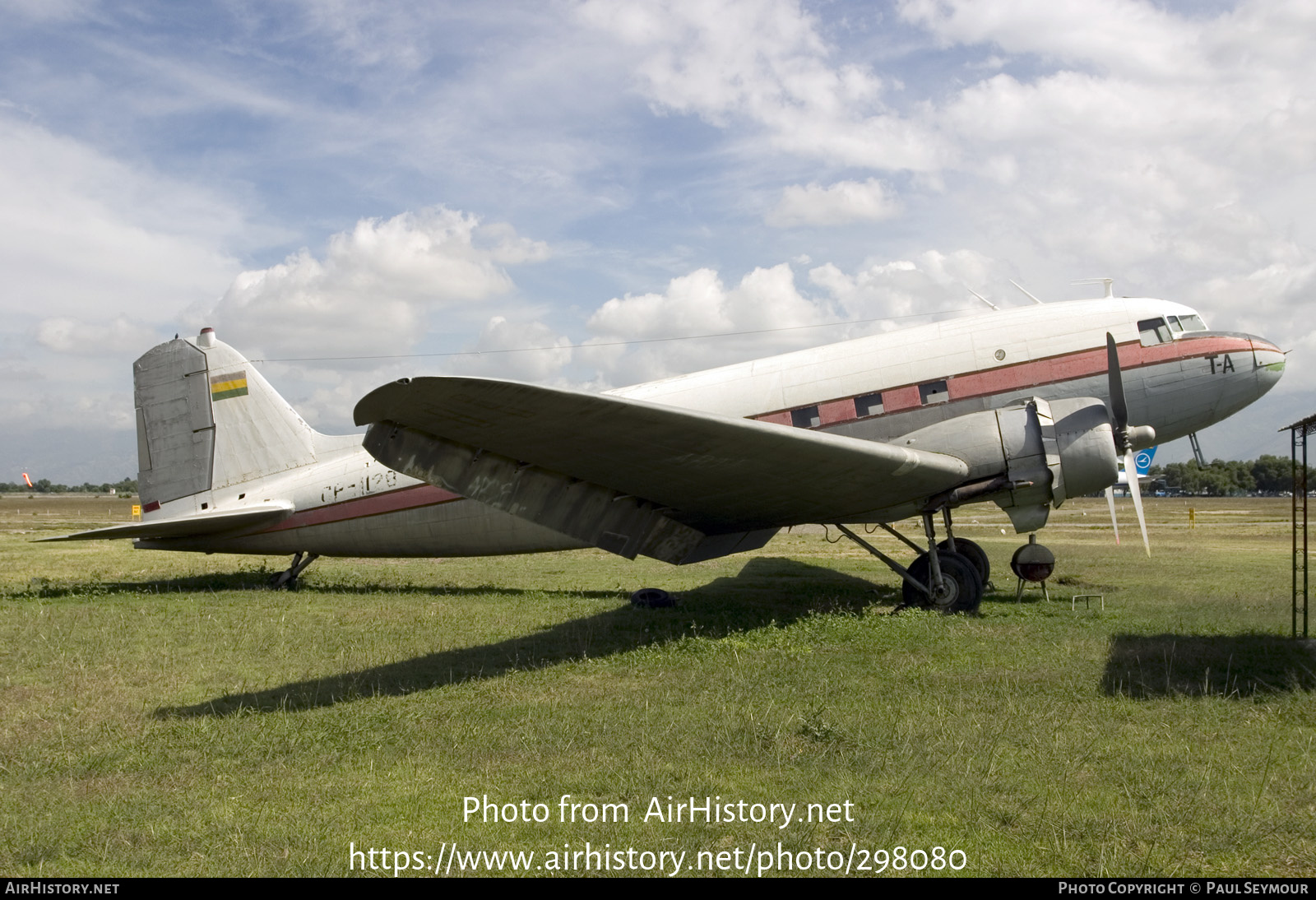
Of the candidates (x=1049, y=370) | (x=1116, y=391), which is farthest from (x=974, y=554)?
(x=1116, y=391)

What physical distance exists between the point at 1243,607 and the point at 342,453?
14.0 m

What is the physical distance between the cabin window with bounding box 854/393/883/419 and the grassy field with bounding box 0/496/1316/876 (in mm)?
2639

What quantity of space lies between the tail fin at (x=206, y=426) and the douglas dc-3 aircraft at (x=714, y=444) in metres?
0.03

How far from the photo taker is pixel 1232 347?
39.1 feet

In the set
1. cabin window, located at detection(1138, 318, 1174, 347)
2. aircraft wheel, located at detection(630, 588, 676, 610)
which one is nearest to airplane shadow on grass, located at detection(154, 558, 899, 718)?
aircraft wheel, located at detection(630, 588, 676, 610)

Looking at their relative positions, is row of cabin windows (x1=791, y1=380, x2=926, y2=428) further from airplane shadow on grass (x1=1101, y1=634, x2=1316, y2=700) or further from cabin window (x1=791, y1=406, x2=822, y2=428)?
airplane shadow on grass (x1=1101, y1=634, x2=1316, y2=700)

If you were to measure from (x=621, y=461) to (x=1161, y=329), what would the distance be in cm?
799

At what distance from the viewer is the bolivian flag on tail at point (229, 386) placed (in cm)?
1577

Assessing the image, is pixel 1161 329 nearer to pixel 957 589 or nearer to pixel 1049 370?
pixel 1049 370

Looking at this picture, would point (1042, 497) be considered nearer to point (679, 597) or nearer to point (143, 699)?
point (679, 597)

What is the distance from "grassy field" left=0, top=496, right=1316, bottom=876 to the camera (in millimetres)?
4430

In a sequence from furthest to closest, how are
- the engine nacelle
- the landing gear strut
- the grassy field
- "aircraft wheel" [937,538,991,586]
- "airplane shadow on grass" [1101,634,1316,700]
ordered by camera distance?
the landing gear strut < "aircraft wheel" [937,538,991,586] < the engine nacelle < "airplane shadow on grass" [1101,634,1316,700] < the grassy field

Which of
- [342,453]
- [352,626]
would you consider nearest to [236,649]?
[352,626]

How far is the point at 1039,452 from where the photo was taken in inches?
429
